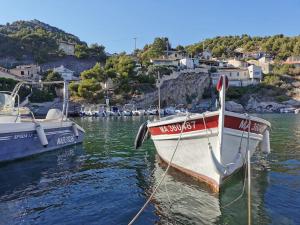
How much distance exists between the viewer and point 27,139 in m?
17.5

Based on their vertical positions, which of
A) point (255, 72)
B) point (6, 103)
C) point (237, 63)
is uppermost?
point (237, 63)

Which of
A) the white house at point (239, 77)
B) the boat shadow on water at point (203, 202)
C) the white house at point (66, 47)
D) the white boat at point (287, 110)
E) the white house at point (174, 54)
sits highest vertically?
the white house at point (66, 47)

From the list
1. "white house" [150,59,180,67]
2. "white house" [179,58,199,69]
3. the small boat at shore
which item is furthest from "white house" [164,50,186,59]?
the small boat at shore

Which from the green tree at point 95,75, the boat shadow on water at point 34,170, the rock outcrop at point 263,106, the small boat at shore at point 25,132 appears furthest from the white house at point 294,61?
the boat shadow on water at point 34,170

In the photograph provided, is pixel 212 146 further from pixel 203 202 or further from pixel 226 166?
pixel 203 202

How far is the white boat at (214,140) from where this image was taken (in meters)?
10.8

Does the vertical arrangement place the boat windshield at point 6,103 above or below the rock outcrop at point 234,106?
above

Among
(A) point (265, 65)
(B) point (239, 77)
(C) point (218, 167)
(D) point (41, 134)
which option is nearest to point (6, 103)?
(D) point (41, 134)

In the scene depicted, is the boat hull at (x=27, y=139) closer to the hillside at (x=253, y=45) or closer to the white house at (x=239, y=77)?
the white house at (x=239, y=77)

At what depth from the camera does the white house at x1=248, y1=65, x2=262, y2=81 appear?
107694 millimetres

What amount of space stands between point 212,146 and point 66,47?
12094 centimetres

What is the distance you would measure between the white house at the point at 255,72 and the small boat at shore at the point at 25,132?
94.1 meters

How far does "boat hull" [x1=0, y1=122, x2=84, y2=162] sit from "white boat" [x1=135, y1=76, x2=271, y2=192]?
7.77 meters

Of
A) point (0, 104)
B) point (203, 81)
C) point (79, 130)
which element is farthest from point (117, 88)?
point (0, 104)
